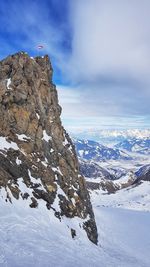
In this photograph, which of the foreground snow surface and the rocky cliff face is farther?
the rocky cliff face

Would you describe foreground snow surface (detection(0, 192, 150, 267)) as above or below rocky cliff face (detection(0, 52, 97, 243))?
below

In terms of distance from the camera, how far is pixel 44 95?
60.4m

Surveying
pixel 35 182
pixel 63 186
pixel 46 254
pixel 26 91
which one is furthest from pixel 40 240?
pixel 26 91

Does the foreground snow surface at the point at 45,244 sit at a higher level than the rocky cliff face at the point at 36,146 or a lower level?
lower

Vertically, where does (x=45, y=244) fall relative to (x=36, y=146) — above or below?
below

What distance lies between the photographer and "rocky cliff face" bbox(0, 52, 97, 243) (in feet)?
145

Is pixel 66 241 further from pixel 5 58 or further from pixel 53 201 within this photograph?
pixel 5 58

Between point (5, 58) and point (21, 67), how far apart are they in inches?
149

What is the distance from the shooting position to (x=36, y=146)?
5066 centimetres

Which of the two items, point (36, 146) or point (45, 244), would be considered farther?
point (36, 146)

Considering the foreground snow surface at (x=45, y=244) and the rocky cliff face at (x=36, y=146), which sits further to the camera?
the rocky cliff face at (x=36, y=146)

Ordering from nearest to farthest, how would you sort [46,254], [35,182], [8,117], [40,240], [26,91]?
[46,254] → [40,240] → [35,182] → [8,117] → [26,91]

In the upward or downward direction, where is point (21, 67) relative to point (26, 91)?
upward

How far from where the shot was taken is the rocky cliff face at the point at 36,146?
44062mm
